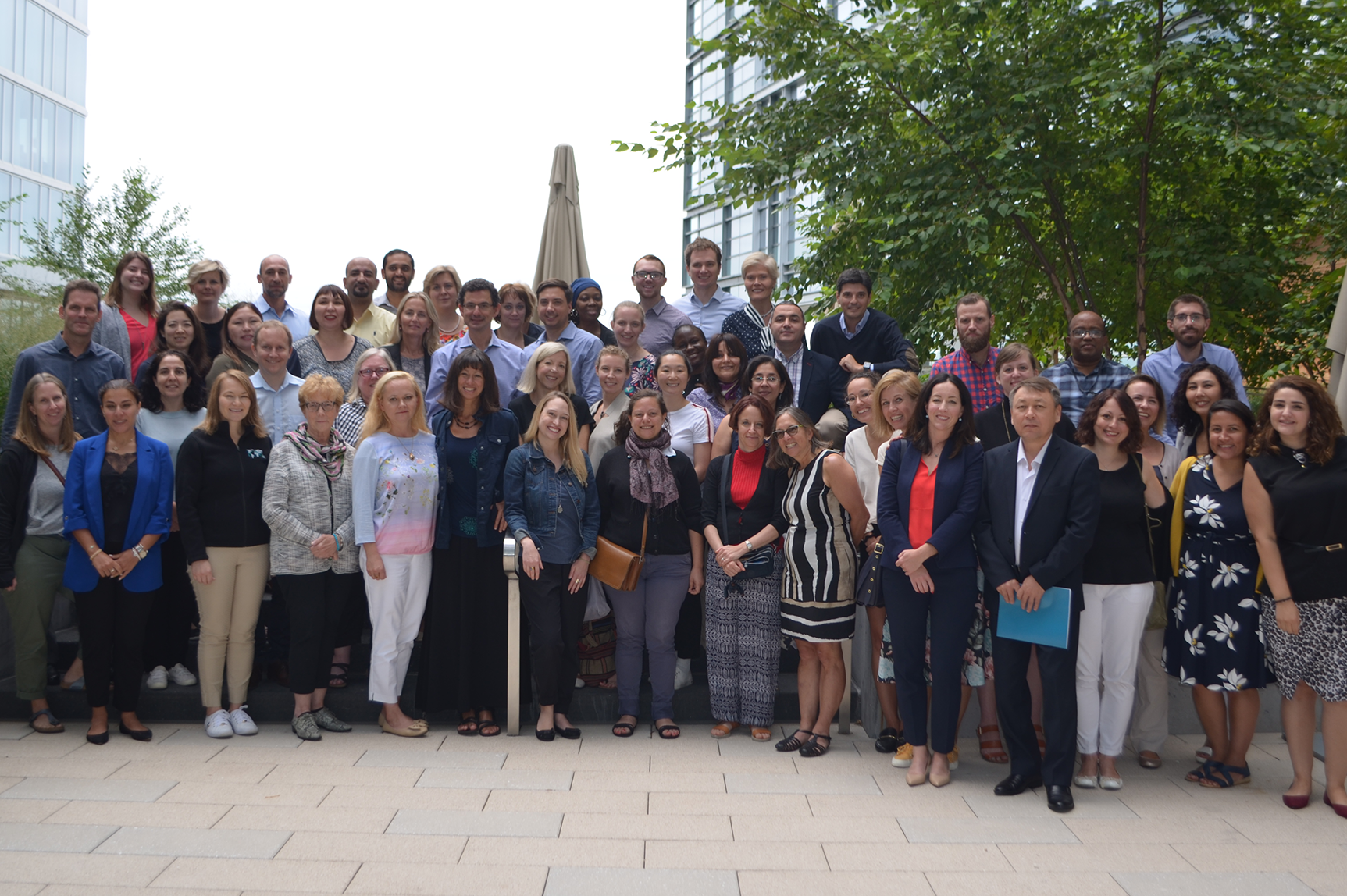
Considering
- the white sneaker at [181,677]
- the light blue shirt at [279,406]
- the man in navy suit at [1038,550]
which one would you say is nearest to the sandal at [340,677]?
the white sneaker at [181,677]

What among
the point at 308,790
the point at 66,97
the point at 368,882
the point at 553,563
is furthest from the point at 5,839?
the point at 66,97

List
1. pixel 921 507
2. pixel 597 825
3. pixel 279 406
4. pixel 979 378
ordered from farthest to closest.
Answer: pixel 979 378
pixel 279 406
pixel 921 507
pixel 597 825

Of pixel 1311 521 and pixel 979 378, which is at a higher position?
pixel 979 378

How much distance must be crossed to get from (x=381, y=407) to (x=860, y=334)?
3386 millimetres

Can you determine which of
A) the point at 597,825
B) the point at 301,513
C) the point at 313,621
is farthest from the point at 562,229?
the point at 597,825

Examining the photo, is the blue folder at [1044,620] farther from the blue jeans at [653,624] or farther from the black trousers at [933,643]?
the blue jeans at [653,624]

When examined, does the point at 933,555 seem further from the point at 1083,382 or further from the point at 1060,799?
the point at 1083,382

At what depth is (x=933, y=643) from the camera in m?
4.93

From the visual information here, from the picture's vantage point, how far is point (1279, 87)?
8.42m

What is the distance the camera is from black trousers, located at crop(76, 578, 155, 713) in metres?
5.44

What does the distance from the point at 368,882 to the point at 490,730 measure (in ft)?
6.45

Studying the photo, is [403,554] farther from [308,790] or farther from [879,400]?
[879,400]

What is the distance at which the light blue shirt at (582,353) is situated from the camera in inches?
273

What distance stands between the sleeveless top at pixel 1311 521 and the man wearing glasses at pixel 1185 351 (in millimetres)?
1392
